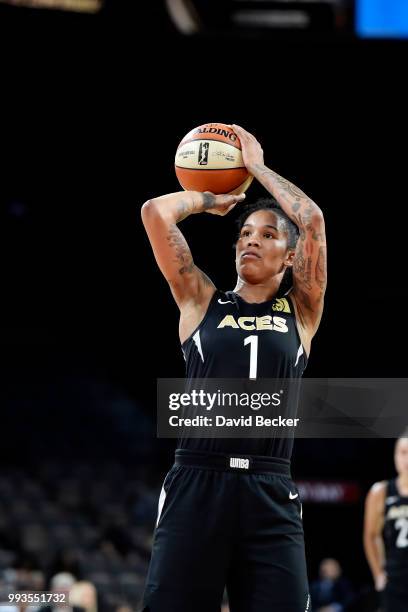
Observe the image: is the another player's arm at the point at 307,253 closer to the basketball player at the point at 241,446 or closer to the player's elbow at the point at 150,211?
the basketball player at the point at 241,446

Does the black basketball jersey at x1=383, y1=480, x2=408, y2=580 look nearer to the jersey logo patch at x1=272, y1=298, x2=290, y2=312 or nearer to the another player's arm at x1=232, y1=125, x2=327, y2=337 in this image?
the another player's arm at x1=232, y1=125, x2=327, y2=337

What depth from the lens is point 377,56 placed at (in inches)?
425

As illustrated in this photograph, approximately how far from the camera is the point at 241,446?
3.75 meters

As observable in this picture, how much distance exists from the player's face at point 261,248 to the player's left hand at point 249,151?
→ 0.22 metres

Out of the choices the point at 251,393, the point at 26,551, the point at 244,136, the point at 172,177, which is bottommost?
the point at 26,551

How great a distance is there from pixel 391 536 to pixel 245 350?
3546mm

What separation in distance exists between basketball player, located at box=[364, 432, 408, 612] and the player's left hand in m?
3.47

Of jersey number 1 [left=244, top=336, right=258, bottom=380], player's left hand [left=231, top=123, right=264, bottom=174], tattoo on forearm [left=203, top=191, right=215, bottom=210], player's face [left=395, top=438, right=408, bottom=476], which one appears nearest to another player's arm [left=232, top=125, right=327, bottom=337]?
player's left hand [left=231, top=123, right=264, bottom=174]

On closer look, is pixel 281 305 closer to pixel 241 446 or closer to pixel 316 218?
pixel 316 218

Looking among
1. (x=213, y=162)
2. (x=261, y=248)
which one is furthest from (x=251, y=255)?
(x=213, y=162)

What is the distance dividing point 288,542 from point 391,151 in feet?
30.8

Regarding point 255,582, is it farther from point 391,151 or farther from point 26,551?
point 391,151

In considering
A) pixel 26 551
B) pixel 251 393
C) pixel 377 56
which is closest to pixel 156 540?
pixel 251 393

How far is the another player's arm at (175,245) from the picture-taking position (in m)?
4.07
